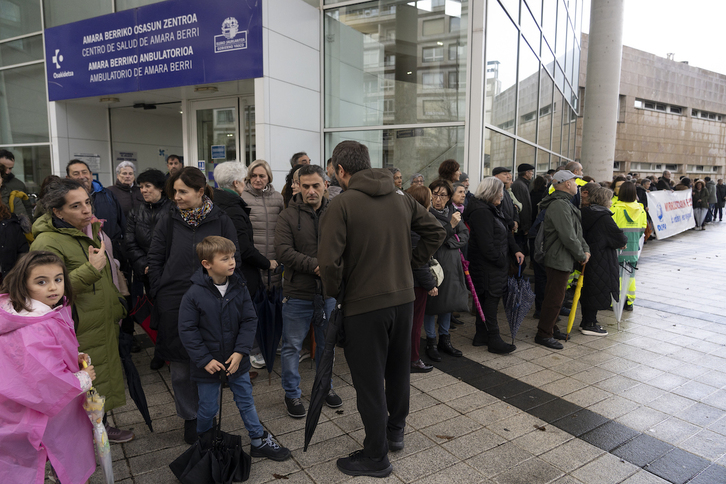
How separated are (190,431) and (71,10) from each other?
31.6 ft

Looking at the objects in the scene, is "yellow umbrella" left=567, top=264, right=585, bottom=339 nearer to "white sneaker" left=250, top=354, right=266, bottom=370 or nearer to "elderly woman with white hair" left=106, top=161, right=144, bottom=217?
"white sneaker" left=250, top=354, right=266, bottom=370

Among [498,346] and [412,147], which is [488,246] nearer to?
[498,346]

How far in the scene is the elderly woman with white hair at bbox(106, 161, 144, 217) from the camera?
5.36 metres

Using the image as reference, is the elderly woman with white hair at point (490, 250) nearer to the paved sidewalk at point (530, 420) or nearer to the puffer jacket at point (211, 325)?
the paved sidewalk at point (530, 420)

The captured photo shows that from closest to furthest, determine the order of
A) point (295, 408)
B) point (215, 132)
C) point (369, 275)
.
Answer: point (369, 275) < point (295, 408) < point (215, 132)

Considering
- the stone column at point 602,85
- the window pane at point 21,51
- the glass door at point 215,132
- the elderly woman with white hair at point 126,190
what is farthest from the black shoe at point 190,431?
the stone column at point 602,85

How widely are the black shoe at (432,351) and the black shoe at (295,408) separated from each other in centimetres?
167

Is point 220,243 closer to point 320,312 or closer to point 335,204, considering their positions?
point 335,204

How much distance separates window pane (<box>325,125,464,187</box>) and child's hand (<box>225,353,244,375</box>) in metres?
5.66

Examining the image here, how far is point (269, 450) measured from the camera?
301cm

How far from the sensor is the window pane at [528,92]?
10.2 meters

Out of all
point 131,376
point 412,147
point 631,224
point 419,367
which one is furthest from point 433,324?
point 412,147

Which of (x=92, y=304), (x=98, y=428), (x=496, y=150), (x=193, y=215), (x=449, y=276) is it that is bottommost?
(x=98, y=428)

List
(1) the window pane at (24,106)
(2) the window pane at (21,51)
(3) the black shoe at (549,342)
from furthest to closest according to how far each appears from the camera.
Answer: (1) the window pane at (24,106)
(2) the window pane at (21,51)
(3) the black shoe at (549,342)
